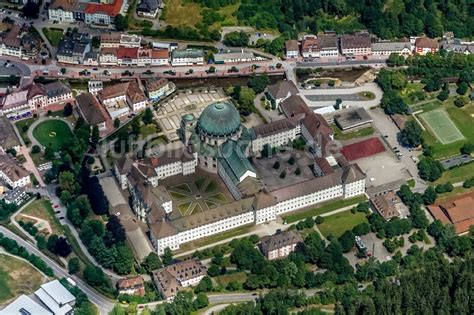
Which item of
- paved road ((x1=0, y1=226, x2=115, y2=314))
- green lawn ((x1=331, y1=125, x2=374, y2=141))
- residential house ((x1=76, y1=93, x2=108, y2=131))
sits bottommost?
paved road ((x1=0, y1=226, x2=115, y2=314))

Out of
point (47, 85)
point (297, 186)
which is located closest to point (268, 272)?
point (297, 186)

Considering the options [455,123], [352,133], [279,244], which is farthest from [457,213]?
[279,244]

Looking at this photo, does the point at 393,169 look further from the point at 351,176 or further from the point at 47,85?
the point at 47,85

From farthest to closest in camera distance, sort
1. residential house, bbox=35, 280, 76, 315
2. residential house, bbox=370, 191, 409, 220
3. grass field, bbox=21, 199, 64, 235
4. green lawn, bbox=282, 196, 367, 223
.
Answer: green lawn, bbox=282, 196, 367, 223 < residential house, bbox=370, 191, 409, 220 < grass field, bbox=21, 199, 64, 235 < residential house, bbox=35, 280, 76, 315

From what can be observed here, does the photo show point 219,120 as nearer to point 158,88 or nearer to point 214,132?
point 214,132

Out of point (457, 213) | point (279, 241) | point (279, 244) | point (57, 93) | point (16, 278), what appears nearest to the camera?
point (16, 278)

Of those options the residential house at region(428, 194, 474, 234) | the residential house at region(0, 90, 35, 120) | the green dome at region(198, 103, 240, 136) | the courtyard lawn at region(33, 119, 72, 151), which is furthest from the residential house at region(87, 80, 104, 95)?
the residential house at region(428, 194, 474, 234)

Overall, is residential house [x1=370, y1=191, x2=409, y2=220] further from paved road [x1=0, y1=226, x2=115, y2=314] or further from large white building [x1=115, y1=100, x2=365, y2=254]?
paved road [x1=0, y1=226, x2=115, y2=314]
